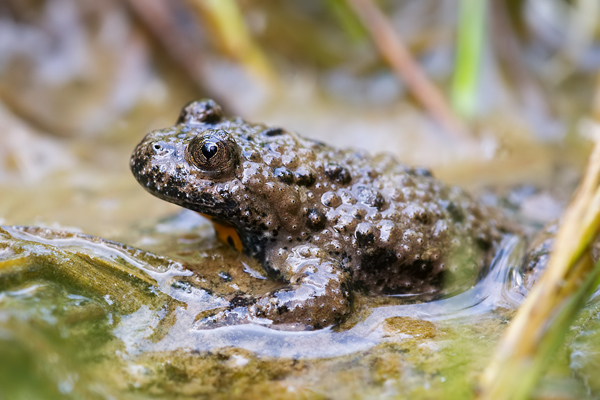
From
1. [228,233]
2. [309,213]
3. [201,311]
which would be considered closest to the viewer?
[201,311]

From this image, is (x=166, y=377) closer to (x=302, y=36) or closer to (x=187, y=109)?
(x=187, y=109)

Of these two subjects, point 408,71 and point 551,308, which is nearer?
point 551,308

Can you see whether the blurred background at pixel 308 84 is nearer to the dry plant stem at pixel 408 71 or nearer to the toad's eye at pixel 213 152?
the dry plant stem at pixel 408 71

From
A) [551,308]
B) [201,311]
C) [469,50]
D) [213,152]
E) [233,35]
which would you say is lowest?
[551,308]

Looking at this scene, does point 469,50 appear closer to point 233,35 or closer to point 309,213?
point 233,35

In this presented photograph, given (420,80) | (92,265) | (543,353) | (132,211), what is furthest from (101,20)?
(543,353)

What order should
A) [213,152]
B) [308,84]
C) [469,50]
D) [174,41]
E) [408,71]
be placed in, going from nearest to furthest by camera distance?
[213,152] < [469,50] < [408,71] < [174,41] < [308,84]

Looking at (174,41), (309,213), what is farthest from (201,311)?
(174,41)
